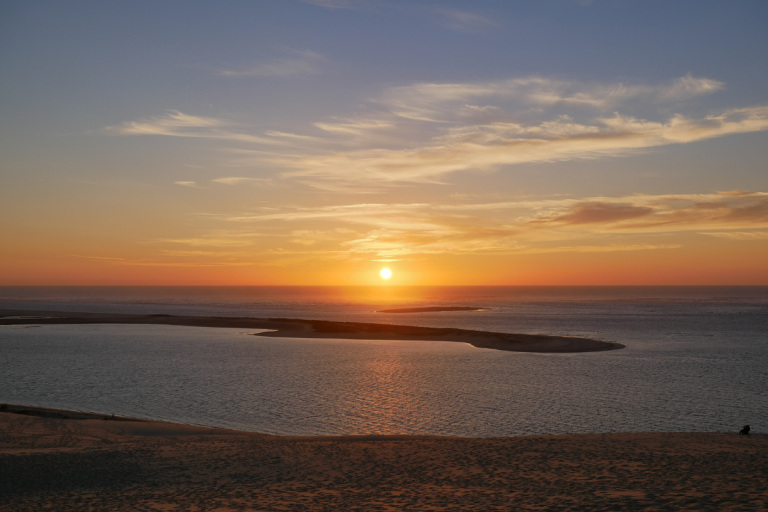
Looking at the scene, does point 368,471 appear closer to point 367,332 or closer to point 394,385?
point 394,385

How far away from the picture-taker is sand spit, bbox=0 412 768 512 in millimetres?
13680

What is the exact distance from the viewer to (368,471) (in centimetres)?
1672

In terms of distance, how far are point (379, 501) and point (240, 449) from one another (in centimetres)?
697

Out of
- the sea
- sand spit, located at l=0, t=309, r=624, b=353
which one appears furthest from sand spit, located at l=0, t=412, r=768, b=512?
sand spit, located at l=0, t=309, r=624, b=353

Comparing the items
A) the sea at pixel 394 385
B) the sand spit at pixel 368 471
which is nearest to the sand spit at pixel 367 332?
the sea at pixel 394 385

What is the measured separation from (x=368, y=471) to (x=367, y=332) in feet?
188

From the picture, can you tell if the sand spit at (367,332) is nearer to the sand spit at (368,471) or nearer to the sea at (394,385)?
the sea at (394,385)

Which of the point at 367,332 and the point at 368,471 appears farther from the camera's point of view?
the point at 367,332

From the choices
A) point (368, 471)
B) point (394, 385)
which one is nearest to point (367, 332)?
point (394, 385)

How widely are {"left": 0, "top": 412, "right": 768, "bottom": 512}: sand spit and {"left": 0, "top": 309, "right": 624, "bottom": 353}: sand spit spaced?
3699cm

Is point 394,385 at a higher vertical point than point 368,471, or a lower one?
lower

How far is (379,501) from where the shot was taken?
1395 cm

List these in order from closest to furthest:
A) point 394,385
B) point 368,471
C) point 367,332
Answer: point 368,471
point 394,385
point 367,332

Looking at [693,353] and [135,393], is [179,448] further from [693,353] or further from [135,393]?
[693,353]
